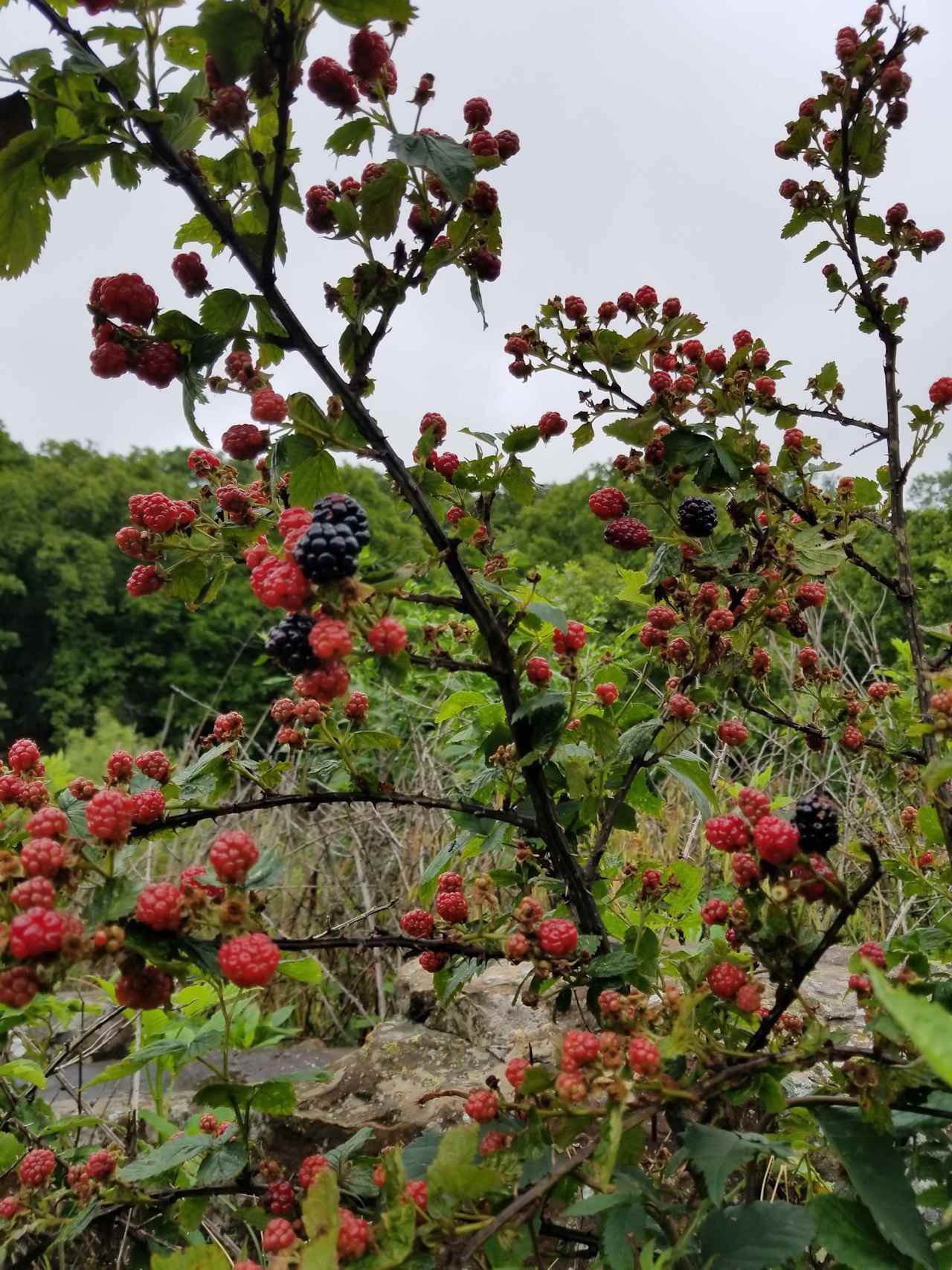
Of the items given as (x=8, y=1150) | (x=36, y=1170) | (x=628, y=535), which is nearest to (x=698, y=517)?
(x=628, y=535)

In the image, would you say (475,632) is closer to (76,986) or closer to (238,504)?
(238,504)

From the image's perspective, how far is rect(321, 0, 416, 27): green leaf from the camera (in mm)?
781

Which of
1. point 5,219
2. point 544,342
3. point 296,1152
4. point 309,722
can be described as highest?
point 544,342

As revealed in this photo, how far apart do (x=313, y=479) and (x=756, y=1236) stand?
945 millimetres

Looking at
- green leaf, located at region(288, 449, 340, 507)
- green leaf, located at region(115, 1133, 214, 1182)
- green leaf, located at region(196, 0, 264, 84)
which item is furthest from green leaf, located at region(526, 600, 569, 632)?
green leaf, located at region(115, 1133, 214, 1182)

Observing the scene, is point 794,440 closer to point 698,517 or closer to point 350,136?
point 698,517

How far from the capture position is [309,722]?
1.09m

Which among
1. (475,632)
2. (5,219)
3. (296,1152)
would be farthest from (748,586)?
(296,1152)

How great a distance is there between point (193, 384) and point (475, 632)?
22.4 inches

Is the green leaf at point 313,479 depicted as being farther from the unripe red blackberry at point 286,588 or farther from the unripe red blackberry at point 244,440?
the unripe red blackberry at point 286,588

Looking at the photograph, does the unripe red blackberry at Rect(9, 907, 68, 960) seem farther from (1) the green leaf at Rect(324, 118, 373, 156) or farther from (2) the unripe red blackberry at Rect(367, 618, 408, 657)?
(1) the green leaf at Rect(324, 118, 373, 156)

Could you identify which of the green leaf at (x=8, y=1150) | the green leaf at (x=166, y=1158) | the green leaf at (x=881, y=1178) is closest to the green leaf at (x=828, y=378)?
the green leaf at (x=881, y=1178)

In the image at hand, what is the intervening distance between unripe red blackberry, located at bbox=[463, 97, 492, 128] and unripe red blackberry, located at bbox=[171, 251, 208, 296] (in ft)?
1.36

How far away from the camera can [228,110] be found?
839 millimetres
